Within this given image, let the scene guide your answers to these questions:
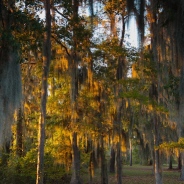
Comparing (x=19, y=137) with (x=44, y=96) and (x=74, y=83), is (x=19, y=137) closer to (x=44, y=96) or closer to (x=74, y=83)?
(x=74, y=83)

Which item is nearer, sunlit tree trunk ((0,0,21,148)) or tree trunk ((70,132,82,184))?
sunlit tree trunk ((0,0,21,148))

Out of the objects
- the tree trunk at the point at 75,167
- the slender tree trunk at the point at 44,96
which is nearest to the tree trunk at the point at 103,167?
the tree trunk at the point at 75,167

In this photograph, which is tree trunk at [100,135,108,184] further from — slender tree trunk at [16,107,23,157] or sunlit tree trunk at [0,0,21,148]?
sunlit tree trunk at [0,0,21,148]

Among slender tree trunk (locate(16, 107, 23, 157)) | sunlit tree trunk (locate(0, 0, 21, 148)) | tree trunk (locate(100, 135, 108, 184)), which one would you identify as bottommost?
tree trunk (locate(100, 135, 108, 184))

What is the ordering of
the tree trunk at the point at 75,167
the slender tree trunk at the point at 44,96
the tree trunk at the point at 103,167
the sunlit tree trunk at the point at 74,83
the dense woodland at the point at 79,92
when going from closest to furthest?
the slender tree trunk at the point at 44,96 < the dense woodland at the point at 79,92 < the sunlit tree trunk at the point at 74,83 < the tree trunk at the point at 75,167 < the tree trunk at the point at 103,167

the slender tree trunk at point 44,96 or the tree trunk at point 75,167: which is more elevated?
the slender tree trunk at point 44,96

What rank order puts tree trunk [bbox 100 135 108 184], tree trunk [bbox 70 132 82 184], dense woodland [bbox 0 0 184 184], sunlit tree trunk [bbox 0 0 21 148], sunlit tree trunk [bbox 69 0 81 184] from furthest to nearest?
1. tree trunk [bbox 100 135 108 184]
2. tree trunk [bbox 70 132 82 184]
3. sunlit tree trunk [bbox 69 0 81 184]
4. dense woodland [bbox 0 0 184 184]
5. sunlit tree trunk [bbox 0 0 21 148]

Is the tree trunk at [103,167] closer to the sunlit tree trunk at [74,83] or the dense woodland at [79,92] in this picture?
the dense woodland at [79,92]

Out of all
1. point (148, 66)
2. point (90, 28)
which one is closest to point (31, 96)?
point (90, 28)

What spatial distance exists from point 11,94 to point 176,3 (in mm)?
3961

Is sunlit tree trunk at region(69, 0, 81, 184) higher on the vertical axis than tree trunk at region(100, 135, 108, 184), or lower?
higher

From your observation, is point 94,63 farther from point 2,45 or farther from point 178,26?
point 178,26

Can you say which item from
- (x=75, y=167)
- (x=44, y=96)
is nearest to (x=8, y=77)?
(x=44, y=96)

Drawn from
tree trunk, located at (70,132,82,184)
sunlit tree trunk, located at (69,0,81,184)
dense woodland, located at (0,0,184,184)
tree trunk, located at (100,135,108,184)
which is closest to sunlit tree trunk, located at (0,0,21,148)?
dense woodland, located at (0,0,184,184)
